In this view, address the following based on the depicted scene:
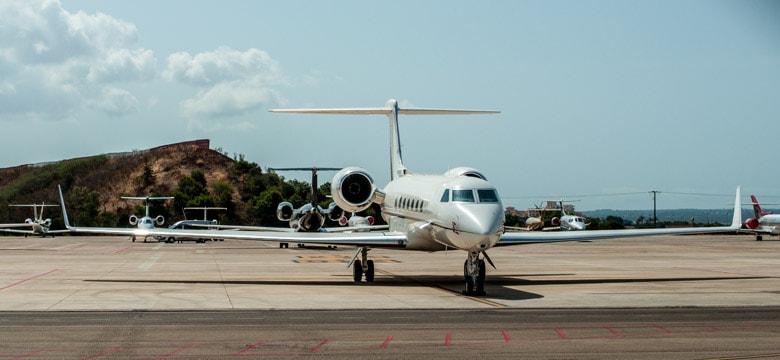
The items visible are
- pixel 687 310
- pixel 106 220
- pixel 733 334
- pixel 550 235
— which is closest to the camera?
pixel 733 334

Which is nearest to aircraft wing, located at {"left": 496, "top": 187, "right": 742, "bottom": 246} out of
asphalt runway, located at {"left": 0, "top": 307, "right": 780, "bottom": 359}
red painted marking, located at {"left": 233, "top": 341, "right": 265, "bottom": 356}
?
asphalt runway, located at {"left": 0, "top": 307, "right": 780, "bottom": 359}

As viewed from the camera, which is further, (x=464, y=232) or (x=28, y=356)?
(x=464, y=232)

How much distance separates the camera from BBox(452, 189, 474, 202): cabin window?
22172 mm

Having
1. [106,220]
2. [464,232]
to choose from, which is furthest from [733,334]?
[106,220]

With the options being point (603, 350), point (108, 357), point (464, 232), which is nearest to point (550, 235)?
point (464, 232)

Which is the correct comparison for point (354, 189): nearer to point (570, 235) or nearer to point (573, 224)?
point (570, 235)

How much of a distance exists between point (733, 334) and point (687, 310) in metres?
3.94

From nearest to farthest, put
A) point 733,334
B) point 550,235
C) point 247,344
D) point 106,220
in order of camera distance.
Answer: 1. point 247,344
2. point 733,334
3. point 550,235
4. point 106,220

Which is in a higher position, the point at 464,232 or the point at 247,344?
the point at 464,232

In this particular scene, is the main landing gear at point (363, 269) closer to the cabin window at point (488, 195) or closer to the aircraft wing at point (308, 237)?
the aircraft wing at point (308, 237)

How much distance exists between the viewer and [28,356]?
A: 1220cm

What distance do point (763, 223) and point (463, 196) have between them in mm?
62133

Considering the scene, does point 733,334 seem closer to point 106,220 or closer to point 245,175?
point 106,220

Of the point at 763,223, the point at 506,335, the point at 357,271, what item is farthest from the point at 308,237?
the point at 763,223
